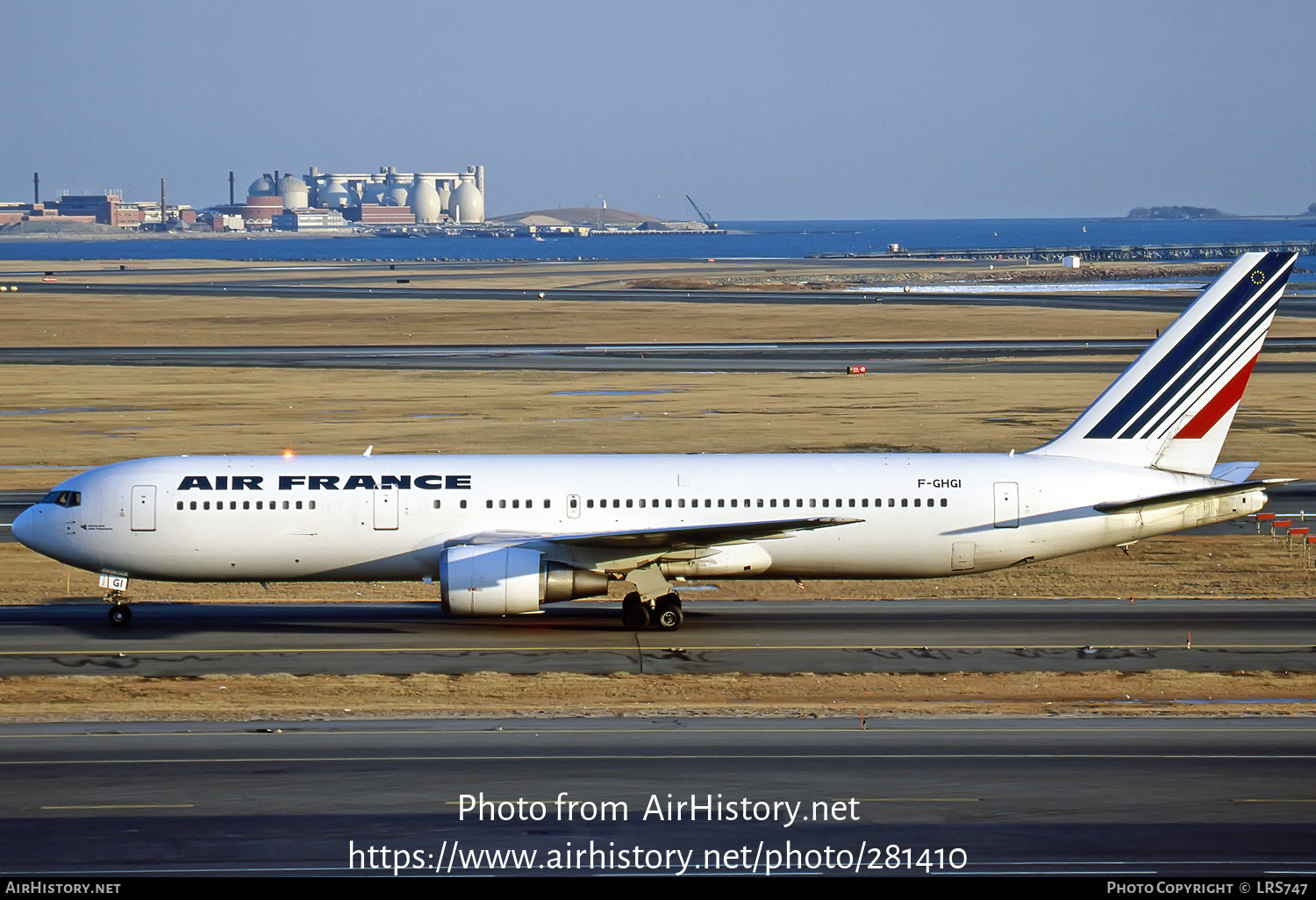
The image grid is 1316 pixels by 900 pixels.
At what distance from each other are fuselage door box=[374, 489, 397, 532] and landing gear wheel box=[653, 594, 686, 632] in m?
6.68

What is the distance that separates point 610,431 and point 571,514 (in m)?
30.6

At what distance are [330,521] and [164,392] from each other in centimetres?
5017

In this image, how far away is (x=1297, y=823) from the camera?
70.7 ft

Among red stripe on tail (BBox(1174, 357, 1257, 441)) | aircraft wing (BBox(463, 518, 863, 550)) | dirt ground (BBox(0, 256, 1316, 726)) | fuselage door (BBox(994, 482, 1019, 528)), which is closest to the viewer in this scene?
dirt ground (BBox(0, 256, 1316, 726))

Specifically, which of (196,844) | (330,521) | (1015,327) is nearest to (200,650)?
(330,521)

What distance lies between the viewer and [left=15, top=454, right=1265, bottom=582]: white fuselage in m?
36.5

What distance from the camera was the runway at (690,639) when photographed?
3300 centimetres

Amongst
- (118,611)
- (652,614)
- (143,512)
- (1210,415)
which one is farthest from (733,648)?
(118,611)

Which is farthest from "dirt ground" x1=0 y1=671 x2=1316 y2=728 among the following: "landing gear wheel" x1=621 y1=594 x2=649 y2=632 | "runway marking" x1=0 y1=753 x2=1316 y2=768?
"landing gear wheel" x1=621 y1=594 x2=649 y2=632

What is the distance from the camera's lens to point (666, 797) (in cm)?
2297

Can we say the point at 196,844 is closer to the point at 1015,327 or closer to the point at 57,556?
the point at 57,556

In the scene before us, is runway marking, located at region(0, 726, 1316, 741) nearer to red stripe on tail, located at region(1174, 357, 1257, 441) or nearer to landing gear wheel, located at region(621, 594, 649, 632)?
landing gear wheel, located at region(621, 594, 649, 632)

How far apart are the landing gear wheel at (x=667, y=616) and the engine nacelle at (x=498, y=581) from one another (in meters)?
2.24

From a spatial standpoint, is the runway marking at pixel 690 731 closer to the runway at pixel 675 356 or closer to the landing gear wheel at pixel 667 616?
the landing gear wheel at pixel 667 616
